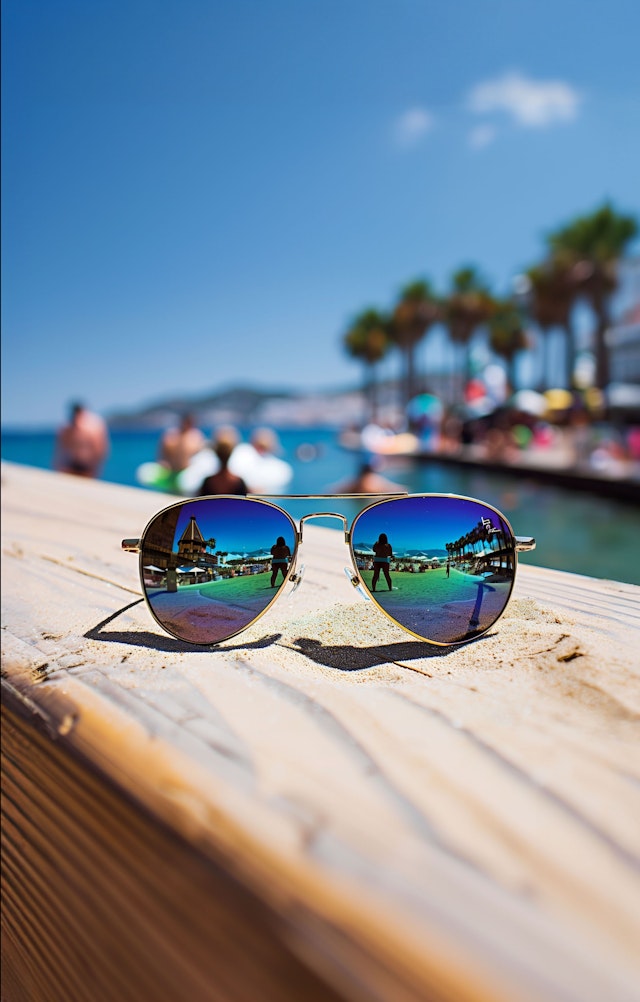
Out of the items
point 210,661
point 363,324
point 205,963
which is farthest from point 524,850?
point 363,324

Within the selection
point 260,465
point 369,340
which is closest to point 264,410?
point 369,340

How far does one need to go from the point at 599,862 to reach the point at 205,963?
155 mm

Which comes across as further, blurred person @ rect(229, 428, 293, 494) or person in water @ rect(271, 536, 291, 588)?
blurred person @ rect(229, 428, 293, 494)

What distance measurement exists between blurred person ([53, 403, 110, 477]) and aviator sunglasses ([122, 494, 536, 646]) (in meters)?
5.01

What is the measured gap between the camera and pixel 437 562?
2.22 feet

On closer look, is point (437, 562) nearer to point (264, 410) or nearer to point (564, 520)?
point (564, 520)

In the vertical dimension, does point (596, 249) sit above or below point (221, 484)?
above

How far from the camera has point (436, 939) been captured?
0.22m

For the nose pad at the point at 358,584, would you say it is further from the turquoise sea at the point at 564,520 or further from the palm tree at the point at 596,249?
the palm tree at the point at 596,249

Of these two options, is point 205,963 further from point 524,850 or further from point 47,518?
point 47,518

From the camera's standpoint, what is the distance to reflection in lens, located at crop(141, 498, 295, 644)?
625 mm

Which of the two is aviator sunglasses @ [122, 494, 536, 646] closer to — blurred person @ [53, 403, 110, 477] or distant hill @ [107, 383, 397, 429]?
blurred person @ [53, 403, 110, 477]

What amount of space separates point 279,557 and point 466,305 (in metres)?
38.2

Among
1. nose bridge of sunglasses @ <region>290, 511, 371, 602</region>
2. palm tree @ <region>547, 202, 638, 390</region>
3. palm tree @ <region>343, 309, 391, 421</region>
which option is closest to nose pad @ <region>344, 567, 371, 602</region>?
nose bridge of sunglasses @ <region>290, 511, 371, 602</region>
